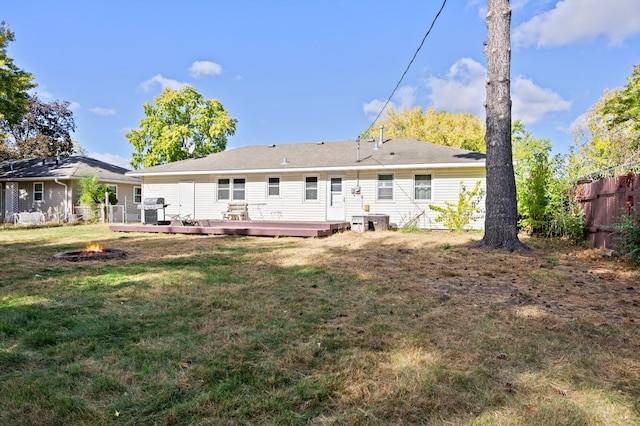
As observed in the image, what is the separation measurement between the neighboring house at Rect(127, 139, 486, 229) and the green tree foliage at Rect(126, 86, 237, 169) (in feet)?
32.3

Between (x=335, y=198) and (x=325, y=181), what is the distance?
2.79 ft

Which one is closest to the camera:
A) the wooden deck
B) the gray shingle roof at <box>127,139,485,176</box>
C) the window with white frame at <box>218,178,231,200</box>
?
the wooden deck

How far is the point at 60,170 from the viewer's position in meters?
21.4

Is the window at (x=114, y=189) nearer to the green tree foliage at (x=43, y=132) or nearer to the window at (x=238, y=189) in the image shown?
the window at (x=238, y=189)

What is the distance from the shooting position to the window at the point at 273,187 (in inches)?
655

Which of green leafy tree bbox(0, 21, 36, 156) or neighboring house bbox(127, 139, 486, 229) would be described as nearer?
neighboring house bbox(127, 139, 486, 229)

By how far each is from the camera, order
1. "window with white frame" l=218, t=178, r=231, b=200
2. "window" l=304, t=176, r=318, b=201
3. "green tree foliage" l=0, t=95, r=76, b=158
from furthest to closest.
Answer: "green tree foliage" l=0, t=95, r=76, b=158
"window with white frame" l=218, t=178, r=231, b=200
"window" l=304, t=176, r=318, b=201

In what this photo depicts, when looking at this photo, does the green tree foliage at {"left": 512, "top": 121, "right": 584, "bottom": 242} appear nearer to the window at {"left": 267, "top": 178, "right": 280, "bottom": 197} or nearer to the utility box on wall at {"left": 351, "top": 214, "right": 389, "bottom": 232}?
the utility box on wall at {"left": 351, "top": 214, "right": 389, "bottom": 232}

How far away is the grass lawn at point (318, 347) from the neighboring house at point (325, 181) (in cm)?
901

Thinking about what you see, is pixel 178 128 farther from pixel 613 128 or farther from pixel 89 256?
pixel 613 128

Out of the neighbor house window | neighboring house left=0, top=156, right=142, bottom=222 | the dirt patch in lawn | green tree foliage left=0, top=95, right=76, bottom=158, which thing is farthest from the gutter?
green tree foliage left=0, top=95, right=76, bottom=158

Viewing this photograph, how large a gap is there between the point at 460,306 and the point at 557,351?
4.11ft

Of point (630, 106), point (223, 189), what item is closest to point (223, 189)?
point (223, 189)

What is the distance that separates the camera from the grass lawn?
1993mm
